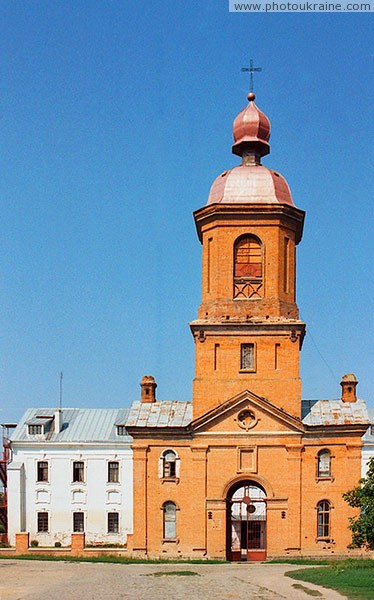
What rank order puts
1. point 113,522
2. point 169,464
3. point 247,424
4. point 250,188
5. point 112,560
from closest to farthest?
point 112,560
point 247,424
point 169,464
point 250,188
point 113,522

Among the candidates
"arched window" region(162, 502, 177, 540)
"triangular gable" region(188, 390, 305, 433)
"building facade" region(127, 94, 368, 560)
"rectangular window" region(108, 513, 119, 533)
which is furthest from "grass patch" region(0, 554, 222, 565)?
"rectangular window" region(108, 513, 119, 533)

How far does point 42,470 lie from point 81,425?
13.4ft

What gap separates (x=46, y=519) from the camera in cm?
4922

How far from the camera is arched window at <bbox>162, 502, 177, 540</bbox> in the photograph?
36.3 metres

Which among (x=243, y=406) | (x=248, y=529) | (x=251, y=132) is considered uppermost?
(x=251, y=132)

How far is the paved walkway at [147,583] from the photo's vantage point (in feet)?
73.3

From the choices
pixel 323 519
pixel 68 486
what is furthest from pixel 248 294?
pixel 68 486

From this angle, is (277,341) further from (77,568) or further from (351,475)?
(77,568)

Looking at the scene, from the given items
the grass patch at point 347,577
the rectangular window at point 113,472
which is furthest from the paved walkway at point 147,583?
the rectangular window at point 113,472

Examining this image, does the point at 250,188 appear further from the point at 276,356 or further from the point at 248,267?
the point at 276,356

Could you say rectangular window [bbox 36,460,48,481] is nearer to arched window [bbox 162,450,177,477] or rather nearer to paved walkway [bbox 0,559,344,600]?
arched window [bbox 162,450,177,477]

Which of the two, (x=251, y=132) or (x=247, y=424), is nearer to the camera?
(x=247, y=424)

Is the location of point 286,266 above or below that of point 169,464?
above

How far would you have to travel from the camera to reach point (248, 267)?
3825cm
